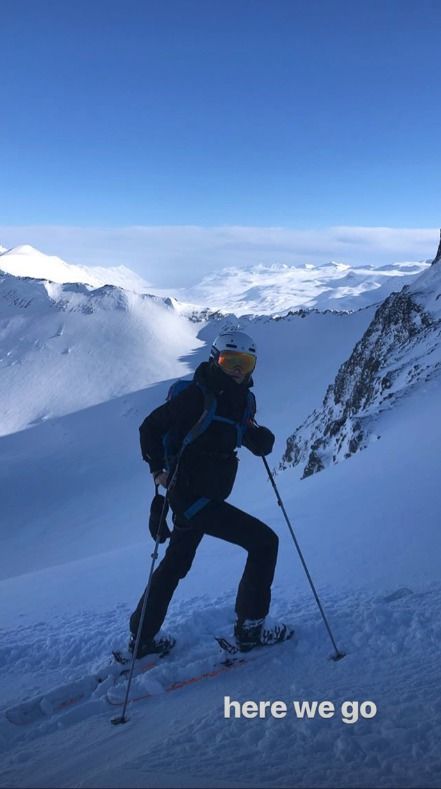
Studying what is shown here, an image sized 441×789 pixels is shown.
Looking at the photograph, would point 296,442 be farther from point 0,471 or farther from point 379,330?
point 0,471

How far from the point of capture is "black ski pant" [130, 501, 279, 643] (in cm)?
457

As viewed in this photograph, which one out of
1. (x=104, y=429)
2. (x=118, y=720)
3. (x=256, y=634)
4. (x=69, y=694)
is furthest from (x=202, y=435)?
(x=104, y=429)

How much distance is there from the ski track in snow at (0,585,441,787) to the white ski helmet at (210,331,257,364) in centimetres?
260

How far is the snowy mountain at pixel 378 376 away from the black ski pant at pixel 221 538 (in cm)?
1010

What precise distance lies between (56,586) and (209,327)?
78140 millimetres

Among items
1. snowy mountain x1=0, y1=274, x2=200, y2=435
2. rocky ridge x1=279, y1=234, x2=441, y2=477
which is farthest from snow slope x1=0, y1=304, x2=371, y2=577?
rocky ridge x1=279, y1=234, x2=441, y2=477

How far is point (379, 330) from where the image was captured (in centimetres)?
2702

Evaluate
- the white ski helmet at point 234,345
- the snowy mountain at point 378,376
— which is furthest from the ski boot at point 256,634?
the snowy mountain at point 378,376

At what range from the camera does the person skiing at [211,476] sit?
4.49 metres

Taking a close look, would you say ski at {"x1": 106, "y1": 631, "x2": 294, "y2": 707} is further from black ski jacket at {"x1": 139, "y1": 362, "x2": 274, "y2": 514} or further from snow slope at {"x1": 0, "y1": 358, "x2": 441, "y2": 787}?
black ski jacket at {"x1": 139, "y1": 362, "x2": 274, "y2": 514}

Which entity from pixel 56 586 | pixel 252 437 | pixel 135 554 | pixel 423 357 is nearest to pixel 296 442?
pixel 423 357

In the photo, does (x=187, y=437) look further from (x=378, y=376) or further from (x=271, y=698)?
(x=378, y=376)

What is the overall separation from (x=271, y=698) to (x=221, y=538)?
1244 millimetres

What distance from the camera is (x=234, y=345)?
463cm
